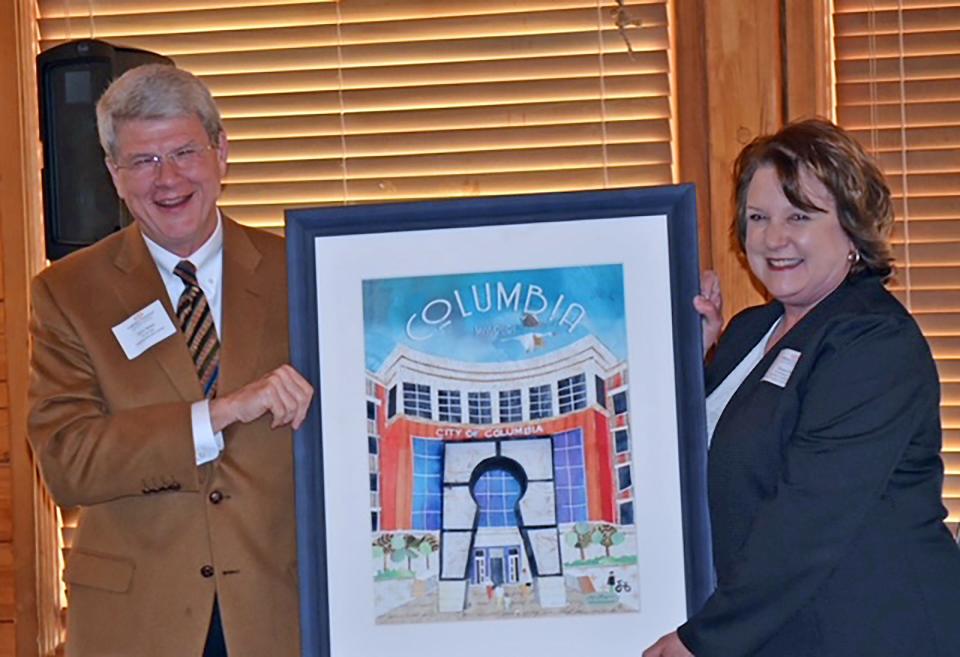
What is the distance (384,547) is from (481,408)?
0.29 m

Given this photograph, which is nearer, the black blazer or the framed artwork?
the black blazer

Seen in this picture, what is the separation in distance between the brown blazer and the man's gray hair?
0.93 ft

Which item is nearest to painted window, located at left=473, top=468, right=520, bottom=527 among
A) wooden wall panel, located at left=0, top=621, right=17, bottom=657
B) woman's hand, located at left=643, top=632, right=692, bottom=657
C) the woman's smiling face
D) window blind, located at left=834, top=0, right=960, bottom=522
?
woman's hand, located at left=643, top=632, right=692, bottom=657

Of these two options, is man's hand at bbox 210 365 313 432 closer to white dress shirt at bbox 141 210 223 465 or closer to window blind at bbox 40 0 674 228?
white dress shirt at bbox 141 210 223 465

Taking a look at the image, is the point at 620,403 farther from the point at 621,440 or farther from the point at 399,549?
the point at 399,549

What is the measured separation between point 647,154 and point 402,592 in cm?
172

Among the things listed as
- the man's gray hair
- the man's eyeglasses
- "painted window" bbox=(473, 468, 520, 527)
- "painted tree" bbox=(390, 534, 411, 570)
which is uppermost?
the man's gray hair

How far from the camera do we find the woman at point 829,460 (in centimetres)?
211

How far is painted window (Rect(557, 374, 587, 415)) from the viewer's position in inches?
89.4

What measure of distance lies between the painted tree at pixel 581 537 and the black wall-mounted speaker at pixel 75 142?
Answer: 5.16ft

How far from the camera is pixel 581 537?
2.25 m

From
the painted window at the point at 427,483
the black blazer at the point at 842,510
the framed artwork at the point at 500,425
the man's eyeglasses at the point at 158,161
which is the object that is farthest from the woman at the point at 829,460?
the man's eyeglasses at the point at 158,161

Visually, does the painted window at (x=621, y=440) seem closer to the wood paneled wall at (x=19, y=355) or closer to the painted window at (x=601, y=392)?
the painted window at (x=601, y=392)

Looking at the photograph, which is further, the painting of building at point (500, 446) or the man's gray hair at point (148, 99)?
the man's gray hair at point (148, 99)
